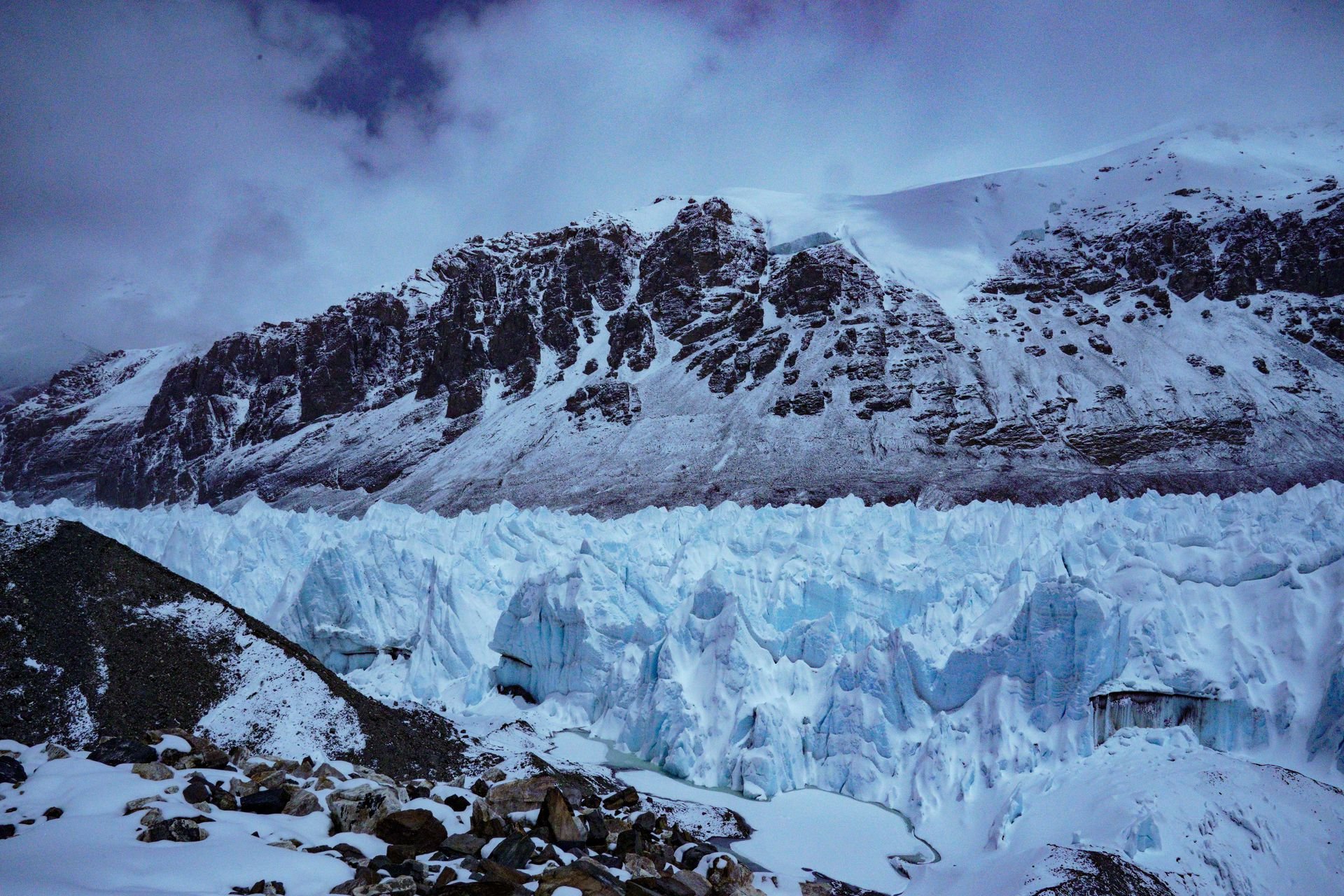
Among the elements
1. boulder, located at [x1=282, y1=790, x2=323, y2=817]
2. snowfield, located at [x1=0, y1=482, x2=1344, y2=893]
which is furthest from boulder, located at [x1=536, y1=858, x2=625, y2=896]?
snowfield, located at [x1=0, y1=482, x2=1344, y2=893]

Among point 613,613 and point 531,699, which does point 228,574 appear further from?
point 613,613

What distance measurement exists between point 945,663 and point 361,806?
1093 cm

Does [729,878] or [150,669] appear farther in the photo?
[150,669]

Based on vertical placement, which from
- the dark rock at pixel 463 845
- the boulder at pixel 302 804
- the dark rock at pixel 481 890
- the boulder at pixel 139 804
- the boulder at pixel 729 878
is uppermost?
the boulder at pixel 139 804

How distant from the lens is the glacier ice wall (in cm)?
1381

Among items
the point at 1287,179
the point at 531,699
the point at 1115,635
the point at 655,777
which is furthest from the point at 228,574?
the point at 1287,179

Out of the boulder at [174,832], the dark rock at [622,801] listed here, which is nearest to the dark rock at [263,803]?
the boulder at [174,832]

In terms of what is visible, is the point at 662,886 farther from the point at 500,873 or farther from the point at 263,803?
the point at 263,803

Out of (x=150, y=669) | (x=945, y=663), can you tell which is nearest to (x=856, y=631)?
(x=945, y=663)

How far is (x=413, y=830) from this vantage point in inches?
279

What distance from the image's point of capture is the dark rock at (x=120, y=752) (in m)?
7.13

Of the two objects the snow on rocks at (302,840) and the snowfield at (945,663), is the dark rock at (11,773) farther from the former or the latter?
the snowfield at (945,663)

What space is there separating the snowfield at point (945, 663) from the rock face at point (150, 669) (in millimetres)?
5915

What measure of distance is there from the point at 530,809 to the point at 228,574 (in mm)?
20443
